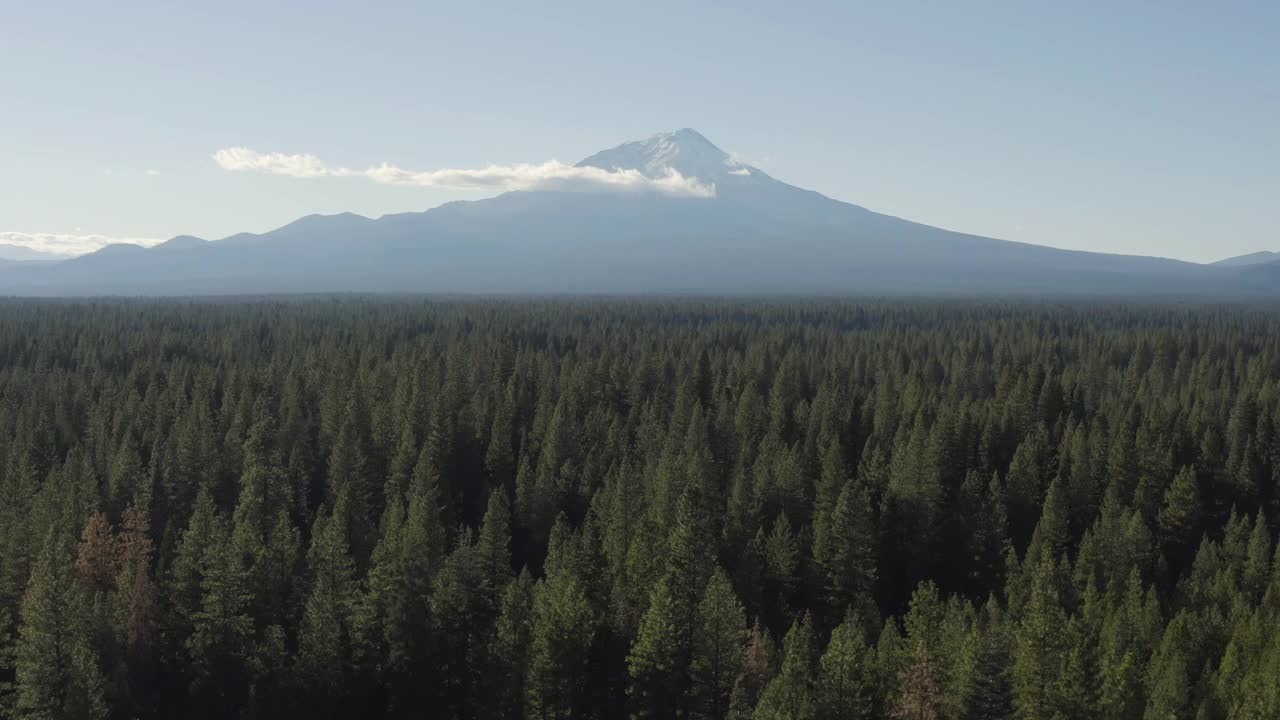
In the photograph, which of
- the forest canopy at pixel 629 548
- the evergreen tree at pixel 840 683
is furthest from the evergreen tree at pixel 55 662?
the evergreen tree at pixel 840 683

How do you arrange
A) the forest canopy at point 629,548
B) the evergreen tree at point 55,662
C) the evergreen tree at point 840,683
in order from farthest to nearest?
the forest canopy at point 629,548 < the evergreen tree at point 55,662 < the evergreen tree at point 840,683

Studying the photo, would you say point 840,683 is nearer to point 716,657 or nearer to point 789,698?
point 789,698

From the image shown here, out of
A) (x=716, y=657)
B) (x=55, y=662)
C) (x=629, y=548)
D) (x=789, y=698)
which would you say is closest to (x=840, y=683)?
(x=789, y=698)

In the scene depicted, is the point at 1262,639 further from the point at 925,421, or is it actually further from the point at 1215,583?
the point at 925,421

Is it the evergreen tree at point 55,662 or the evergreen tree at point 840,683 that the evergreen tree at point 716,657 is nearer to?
the evergreen tree at point 840,683

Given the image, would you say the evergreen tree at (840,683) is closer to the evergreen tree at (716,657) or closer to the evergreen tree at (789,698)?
the evergreen tree at (789,698)

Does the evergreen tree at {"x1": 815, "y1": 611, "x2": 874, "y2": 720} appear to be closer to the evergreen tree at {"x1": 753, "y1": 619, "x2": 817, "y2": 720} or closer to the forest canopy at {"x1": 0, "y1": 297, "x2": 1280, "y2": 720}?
the forest canopy at {"x1": 0, "y1": 297, "x2": 1280, "y2": 720}

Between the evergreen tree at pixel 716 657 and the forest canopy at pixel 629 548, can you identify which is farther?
the evergreen tree at pixel 716 657

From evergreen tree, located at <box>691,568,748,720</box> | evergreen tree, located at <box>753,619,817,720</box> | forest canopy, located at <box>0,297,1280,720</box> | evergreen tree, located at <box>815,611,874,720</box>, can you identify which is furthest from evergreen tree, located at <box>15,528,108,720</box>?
evergreen tree, located at <box>815,611,874,720</box>

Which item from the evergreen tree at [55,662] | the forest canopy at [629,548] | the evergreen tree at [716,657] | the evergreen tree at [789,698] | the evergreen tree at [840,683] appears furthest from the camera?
the evergreen tree at [716,657]

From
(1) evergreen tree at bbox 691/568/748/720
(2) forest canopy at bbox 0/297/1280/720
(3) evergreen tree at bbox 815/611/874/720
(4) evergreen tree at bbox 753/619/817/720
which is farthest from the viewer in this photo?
(1) evergreen tree at bbox 691/568/748/720
